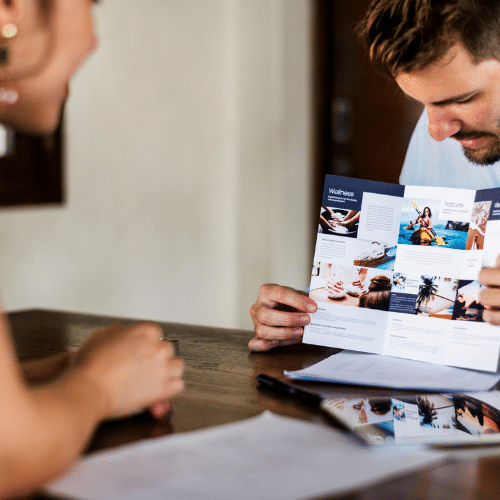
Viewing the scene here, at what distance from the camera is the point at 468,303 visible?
921 mm

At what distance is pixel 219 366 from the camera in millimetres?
933

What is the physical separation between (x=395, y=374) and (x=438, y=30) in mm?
712

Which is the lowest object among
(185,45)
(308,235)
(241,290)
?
(241,290)

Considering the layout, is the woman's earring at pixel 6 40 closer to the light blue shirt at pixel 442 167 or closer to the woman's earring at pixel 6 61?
the woman's earring at pixel 6 61

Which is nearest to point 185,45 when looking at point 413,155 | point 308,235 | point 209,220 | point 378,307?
point 209,220

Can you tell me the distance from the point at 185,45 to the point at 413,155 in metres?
1.86

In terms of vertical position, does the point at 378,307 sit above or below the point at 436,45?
below

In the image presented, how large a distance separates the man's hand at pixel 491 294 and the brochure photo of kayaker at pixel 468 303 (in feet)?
0.05

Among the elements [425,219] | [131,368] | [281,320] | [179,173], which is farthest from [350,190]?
[179,173]

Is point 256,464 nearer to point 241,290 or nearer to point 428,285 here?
point 428,285

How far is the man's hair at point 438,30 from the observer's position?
1.19m

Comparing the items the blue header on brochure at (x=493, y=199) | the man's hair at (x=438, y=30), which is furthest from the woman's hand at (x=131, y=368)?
the man's hair at (x=438, y=30)

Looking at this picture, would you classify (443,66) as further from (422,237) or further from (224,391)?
(224,391)

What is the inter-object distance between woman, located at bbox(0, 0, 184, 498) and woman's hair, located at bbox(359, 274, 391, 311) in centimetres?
40
